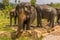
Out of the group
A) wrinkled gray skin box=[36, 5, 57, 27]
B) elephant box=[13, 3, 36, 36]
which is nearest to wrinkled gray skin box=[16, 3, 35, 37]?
elephant box=[13, 3, 36, 36]

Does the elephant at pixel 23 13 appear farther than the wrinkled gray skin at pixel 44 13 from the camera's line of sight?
No

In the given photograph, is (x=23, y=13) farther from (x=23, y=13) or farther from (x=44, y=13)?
(x=44, y=13)

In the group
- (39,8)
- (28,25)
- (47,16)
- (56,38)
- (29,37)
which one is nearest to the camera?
(29,37)

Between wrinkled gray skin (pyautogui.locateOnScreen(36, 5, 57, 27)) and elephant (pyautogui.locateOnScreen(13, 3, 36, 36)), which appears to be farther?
wrinkled gray skin (pyautogui.locateOnScreen(36, 5, 57, 27))

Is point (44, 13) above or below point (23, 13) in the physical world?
below

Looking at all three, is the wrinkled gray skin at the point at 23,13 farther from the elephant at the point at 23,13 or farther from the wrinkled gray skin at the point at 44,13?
the wrinkled gray skin at the point at 44,13

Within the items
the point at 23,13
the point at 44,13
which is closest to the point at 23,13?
the point at 23,13

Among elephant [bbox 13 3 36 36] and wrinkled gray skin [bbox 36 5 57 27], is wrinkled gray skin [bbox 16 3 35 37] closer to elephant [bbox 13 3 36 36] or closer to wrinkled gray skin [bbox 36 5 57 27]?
elephant [bbox 13 3 36 36]

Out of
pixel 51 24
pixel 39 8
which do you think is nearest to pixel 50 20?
pixel 51 24

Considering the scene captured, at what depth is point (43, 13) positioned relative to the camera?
13.6m

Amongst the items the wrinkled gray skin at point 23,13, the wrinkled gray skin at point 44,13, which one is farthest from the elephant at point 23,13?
the wrinkled gray skin at point 44,13

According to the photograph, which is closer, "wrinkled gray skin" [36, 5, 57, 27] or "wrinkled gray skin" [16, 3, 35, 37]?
"wrinkled gray skin" [16, 3, 35, 37]

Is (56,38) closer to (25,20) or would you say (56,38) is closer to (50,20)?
(25,20)

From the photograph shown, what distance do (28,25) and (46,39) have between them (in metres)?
1.23
